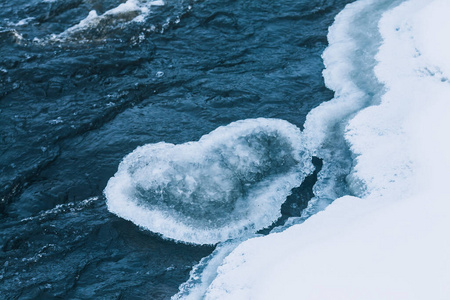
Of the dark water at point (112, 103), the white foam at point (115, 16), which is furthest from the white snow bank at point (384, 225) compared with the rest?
the white foam at point (115, 16)

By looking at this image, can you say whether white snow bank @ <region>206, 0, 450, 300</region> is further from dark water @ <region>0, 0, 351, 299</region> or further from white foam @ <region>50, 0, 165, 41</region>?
white foam @ <region>50, 0, 165, 41</region>

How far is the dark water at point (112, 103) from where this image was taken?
4.75m

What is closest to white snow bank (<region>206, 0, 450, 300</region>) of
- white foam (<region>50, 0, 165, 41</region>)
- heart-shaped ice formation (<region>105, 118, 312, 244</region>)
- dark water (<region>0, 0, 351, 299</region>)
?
heart-shaped ice formation (<region>105, 118, 312, 244</region>)

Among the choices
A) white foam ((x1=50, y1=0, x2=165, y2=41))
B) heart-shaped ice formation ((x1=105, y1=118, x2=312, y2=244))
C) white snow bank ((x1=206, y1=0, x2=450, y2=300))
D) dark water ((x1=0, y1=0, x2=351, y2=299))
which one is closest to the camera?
white snow bank ((x1=206, y1=0, x2=450, y2=300))

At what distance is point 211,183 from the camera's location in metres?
5.27

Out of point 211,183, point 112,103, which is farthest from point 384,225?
point 112,103

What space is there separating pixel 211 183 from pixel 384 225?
1648mm

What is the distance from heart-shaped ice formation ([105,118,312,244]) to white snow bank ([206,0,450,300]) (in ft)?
1.61

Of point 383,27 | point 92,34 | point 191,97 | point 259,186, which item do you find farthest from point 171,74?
point 383,27

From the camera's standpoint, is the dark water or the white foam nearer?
the dark water

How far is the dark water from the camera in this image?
187 inches

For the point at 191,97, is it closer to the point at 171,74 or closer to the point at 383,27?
the point at 171,74

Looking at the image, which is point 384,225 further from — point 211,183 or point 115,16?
point 115,16

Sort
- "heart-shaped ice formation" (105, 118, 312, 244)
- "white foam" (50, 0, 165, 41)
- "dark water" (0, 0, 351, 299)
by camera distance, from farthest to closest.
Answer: "white foam" (50, 0, 165, 41), "heart-shaped ice formation" (105, 118, 312, 244), "dark water" (0, 0, 351, 299)
